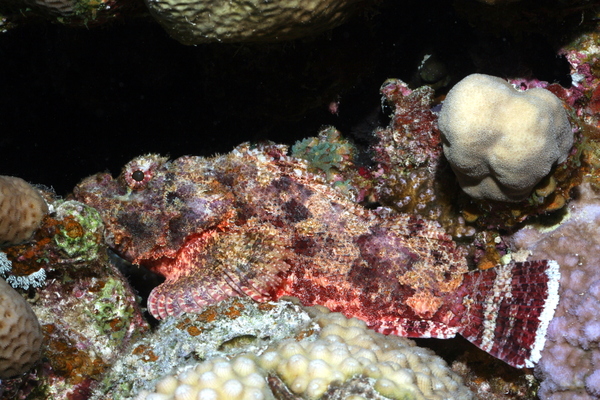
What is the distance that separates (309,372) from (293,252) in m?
1.98

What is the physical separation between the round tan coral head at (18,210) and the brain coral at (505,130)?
367 centimetres

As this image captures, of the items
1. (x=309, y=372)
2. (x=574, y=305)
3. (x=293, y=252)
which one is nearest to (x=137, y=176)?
(x=293, y=252)

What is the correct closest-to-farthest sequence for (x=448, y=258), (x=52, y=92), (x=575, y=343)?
1. (x=575, y=343)
2. (x=448, y=258)
3. (x=52, y=92)

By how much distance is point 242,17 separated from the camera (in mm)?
3852

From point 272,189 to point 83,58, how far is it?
12.2ft

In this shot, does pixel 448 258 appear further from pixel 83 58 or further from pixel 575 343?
pixel 83 58

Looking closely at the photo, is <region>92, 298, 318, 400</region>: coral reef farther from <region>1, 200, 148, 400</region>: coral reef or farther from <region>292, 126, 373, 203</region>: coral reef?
<region>292, 126, 373, 203</region>: coral reef

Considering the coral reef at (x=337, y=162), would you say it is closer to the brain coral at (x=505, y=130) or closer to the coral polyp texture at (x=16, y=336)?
the brain coral at (x=505, y=130)

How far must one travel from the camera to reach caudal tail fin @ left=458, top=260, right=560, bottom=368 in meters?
4.21

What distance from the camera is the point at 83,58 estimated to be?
6.37 meters

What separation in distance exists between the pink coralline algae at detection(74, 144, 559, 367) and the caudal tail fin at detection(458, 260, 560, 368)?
0.4 inches

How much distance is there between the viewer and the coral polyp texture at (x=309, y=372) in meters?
2.70

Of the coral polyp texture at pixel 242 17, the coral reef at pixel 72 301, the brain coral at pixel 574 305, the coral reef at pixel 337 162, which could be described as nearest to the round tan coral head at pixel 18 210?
the coral reef at pixel 72 301

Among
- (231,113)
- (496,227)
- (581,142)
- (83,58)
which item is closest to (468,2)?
(581,142)
